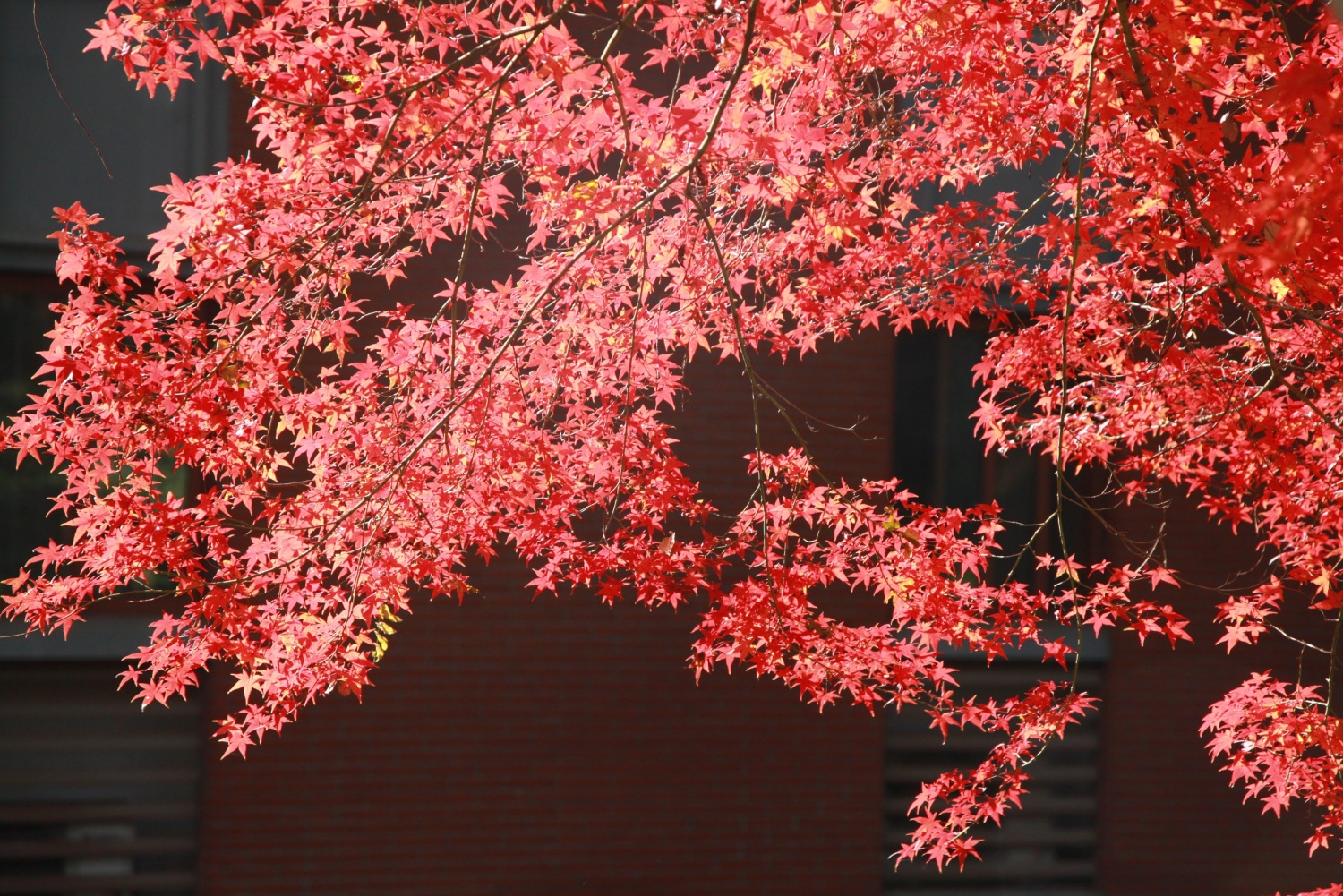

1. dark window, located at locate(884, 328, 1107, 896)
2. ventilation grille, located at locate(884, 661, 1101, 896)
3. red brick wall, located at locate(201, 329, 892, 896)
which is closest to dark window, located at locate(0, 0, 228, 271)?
red brick wall, located at locate(201, 329, 892, 896)

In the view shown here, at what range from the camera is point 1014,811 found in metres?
7.78

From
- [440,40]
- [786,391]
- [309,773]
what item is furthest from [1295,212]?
[309,773]

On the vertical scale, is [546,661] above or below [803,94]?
below

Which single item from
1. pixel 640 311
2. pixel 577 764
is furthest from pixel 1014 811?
pixel 640 311

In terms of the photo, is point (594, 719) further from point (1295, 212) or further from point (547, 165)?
point (1295, 212)

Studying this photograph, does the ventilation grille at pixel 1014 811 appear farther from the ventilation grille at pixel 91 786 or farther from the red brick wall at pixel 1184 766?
the ventilation grille at pixel 91 786

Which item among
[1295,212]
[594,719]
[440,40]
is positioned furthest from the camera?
[594,719]

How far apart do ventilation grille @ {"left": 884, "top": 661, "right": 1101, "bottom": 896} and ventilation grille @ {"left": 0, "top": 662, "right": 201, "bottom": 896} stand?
4354mm

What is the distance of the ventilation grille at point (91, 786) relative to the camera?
609 centimetres

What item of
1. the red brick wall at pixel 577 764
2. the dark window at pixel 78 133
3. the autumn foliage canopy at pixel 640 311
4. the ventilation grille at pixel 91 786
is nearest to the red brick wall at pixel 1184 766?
the red brick wall at pixel 577 764

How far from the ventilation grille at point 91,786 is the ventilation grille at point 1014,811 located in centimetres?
435

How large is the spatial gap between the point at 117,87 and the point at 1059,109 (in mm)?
4820

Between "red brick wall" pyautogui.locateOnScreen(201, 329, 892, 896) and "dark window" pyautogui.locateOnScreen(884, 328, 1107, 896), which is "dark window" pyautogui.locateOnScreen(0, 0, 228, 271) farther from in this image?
A: "dark window" pyautogui.locateOnScreen(884, 328, 1107, 896)

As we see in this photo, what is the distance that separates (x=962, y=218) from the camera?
4945mm
